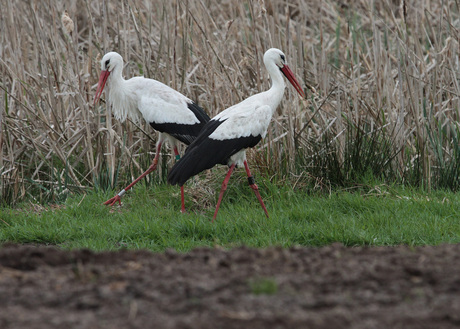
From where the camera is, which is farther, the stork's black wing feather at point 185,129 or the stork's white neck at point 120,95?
the stork's white neck at point 120,95

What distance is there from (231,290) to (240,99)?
4.62 meters

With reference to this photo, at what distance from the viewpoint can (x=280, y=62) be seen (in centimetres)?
695

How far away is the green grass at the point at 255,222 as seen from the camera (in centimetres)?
551

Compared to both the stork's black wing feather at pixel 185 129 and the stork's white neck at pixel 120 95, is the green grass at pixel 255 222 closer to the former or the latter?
the stork's black wing feather at pixel 185 129

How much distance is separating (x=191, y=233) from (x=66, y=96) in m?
3.04

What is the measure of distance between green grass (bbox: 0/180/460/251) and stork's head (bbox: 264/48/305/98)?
1.03 meters

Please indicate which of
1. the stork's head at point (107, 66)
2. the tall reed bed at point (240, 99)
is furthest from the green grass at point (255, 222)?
the stork's head at point (107, 66)

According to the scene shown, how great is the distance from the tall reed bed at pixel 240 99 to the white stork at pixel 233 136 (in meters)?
0.42

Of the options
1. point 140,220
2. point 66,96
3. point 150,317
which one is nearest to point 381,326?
point 150,317

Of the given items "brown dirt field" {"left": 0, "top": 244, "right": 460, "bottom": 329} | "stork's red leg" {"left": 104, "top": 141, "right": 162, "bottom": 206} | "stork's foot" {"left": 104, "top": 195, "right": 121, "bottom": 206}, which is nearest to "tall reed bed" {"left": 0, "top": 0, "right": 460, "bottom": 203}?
"stork's red leg" {"left": 104, "top": 141, "right": 162, "bottom": 206}

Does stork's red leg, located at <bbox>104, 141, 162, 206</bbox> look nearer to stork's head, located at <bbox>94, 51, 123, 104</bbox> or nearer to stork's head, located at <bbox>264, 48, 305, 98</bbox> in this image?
stork's head, located at <bbox>94, 51, 123, 104</bbox>

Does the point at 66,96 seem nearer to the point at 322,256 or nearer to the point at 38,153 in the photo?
the point at 38,153

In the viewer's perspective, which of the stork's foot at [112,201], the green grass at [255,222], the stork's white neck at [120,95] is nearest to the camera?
the green grass at [255,222]

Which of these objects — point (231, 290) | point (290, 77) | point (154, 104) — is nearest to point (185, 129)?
point (154, 104)
